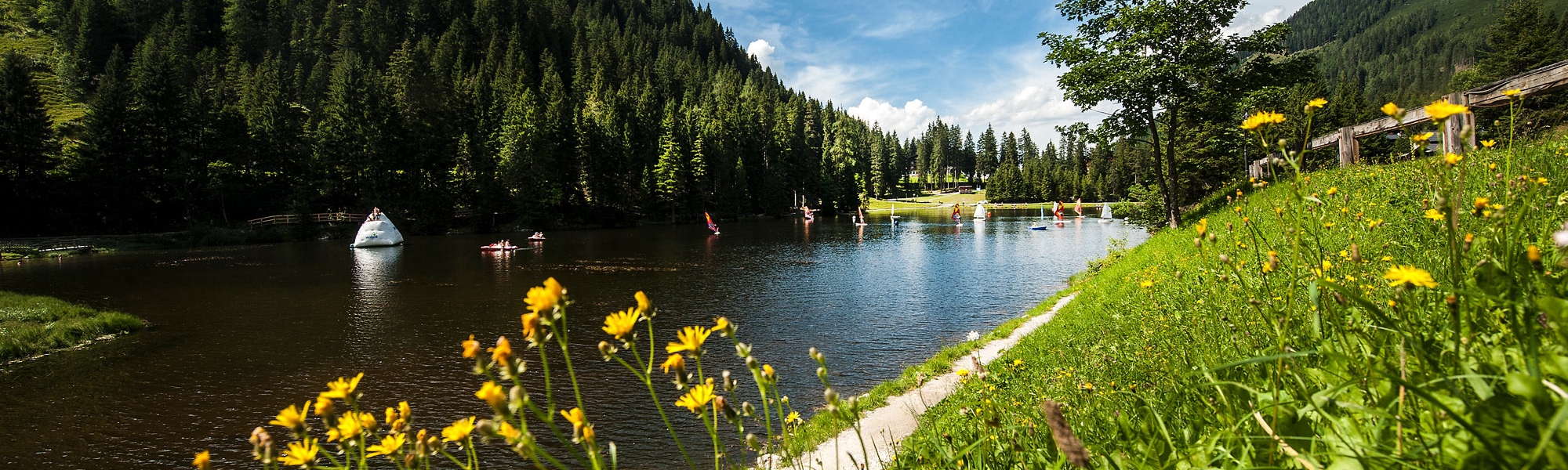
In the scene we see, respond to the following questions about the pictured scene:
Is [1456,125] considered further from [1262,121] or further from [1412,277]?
[1412,277]

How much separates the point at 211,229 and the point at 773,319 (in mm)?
46231

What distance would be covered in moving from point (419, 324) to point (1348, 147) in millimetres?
19041

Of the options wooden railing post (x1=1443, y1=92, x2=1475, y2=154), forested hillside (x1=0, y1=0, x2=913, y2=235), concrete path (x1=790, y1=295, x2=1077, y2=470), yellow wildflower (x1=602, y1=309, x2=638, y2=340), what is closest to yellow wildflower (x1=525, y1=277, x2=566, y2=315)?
yellow wildflower (x1=602, y1=309, x2=638, y2=340)

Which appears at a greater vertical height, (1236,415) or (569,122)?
(569,122)

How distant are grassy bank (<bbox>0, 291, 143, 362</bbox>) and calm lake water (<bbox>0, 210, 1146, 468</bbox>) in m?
0.67

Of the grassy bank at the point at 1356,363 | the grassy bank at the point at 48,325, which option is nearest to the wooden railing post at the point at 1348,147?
the grassy bank at the point at 1356,363

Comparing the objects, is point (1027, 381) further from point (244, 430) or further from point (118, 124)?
point (118, 124)

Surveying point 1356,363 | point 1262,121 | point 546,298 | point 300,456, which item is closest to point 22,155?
point 300,456

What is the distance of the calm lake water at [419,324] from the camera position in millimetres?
9008

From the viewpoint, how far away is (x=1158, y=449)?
1858mm

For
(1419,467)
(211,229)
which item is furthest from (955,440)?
(211,229)

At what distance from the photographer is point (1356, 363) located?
1420 mm

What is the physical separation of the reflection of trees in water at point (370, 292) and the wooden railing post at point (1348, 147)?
61.0 ft

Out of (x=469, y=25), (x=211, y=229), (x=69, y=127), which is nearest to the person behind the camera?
(x=211, y=229)
